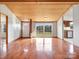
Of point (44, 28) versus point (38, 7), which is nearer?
point (38, 7)

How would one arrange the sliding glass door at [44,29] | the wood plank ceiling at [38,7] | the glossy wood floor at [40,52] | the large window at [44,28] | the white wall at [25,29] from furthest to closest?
the large window at [44,28], the sliding glass door at [44,29], the white wall at [25,29], the wood plank ceiling at [38,7], the glossy wood floor at [40,52]

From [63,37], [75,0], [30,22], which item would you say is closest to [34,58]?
[75,0]

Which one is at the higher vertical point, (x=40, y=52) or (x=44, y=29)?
(x=44, y=29)

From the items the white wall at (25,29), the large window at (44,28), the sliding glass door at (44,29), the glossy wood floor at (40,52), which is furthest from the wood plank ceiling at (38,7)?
the large window at (44,28)

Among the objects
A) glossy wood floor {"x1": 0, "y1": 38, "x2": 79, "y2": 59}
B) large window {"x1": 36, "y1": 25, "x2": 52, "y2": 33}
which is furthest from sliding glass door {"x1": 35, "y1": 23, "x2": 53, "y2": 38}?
glossy wood floor {"x1": 0, "y1": 38, "x2": 79, "y2": 59}

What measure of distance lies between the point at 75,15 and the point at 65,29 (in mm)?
6593

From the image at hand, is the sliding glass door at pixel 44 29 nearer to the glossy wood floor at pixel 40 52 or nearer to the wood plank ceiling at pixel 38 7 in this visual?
the wood plank ceiling at pixel 38 7

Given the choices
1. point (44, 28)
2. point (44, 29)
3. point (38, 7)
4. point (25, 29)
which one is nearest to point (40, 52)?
point (38, 7)

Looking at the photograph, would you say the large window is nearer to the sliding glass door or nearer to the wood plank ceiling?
the sliding glass door

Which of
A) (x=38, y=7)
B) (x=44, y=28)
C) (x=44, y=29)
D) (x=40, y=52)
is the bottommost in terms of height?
(x=40, y=52)

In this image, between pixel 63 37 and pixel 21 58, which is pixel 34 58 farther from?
pixel 63 37

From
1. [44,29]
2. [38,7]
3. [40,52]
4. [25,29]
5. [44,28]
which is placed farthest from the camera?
[44,29]

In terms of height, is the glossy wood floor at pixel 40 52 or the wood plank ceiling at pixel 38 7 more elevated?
the wood plank ceiling at pixel 38 7

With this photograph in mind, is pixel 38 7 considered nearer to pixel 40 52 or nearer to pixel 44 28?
pixel 40 52
